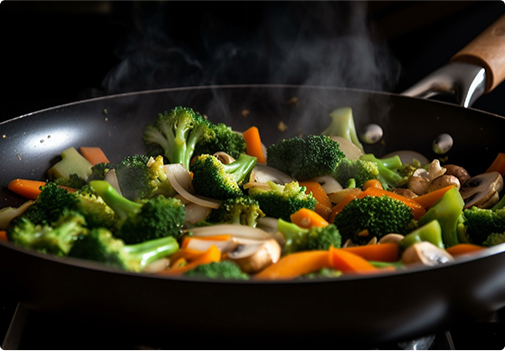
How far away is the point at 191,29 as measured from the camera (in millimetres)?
3684

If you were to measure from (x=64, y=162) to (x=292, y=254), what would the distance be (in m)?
1.33

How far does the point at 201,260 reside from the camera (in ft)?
4.75

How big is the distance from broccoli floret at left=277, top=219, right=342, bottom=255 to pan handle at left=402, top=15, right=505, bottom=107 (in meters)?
1.39

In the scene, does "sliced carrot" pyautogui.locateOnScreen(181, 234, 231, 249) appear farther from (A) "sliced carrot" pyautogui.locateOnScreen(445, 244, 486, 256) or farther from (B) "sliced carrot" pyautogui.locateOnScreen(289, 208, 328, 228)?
(A) "sliced carrot" pyautogui.locateOnScreen(445, 244, 486, 256)

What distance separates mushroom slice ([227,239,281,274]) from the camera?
1435 mm

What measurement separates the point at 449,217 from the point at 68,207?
49.9 inches

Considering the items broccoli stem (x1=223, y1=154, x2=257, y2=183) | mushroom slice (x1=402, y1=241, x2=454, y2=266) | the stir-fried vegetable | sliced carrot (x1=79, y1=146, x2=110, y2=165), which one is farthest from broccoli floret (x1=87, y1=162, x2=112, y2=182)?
mushroom slice (x1=402, y1=241, x2=454, y2=266)

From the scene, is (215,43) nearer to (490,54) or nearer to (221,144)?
(221,144)

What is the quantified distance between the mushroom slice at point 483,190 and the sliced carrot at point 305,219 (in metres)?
0.75

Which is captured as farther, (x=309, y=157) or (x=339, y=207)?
(x=309, y=157)


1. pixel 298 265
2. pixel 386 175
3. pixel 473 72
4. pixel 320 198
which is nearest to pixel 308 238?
pixel 298 265

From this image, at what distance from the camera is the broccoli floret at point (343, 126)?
2.63 metres

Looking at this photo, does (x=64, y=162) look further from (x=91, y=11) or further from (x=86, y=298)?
(x=91, y=11)

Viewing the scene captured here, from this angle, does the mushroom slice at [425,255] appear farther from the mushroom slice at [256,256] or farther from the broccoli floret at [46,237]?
the broccoli floret at [46,237]
